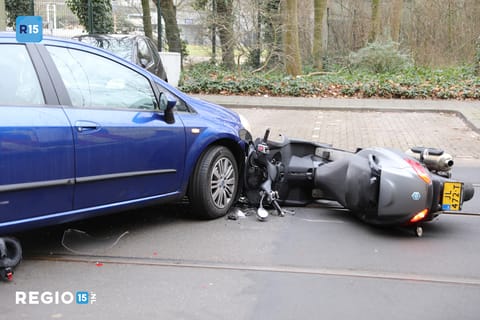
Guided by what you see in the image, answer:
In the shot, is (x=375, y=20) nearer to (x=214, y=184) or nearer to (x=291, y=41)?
(x=291, y=41)

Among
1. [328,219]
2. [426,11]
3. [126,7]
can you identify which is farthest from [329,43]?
[328,219]

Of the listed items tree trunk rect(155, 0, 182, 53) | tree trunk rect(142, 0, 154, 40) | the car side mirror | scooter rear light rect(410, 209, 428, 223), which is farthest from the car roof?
tree trunk rect(155, 0, 182, 53)

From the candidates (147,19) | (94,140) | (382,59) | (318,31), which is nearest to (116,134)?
(94,140)

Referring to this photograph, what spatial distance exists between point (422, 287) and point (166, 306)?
5.89ft

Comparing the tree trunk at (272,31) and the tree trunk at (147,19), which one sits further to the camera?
the tree trunk at (147,19)

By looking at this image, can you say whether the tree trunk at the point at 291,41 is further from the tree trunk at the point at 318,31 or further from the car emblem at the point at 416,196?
the car emblem at the point at 416,196

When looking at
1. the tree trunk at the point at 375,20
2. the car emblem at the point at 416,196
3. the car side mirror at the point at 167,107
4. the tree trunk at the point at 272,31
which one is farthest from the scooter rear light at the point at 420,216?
the tree trunk at the point at 375,20

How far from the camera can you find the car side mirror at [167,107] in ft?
16.3

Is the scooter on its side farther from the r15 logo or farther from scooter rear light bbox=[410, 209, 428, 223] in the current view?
the r15 logo

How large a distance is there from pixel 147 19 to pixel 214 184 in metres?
15.8

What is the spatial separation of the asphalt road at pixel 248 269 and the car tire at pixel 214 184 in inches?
7.2

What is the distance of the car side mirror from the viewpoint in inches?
195

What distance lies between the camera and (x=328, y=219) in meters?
5.66

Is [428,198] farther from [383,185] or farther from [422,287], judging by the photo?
[422,287]
